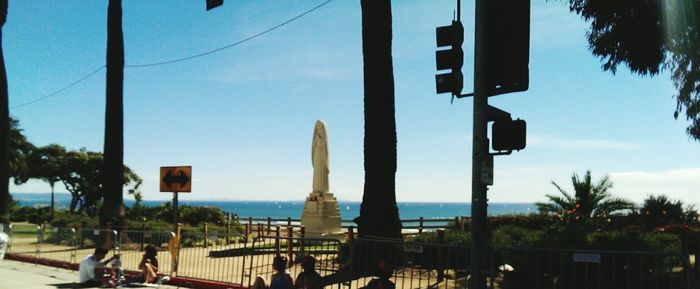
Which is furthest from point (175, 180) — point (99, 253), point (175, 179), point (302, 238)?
point (302, 238)

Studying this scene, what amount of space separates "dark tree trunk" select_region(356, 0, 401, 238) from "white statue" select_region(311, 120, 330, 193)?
12.1 metres

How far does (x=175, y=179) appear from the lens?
14.2 meters

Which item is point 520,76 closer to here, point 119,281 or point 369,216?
point 369,216

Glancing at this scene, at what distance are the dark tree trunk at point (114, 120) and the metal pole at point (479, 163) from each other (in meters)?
19.0

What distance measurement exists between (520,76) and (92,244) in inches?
636

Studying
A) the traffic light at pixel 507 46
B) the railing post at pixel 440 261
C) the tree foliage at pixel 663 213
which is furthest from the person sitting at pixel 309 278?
the tree foliage at pixel 663 213

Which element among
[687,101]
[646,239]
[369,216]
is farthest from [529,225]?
[646,239]

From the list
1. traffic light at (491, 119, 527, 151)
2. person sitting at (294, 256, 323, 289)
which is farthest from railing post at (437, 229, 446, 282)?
traffic light at (491, 119, 527, 151)

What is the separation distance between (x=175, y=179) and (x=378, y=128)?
4.63m

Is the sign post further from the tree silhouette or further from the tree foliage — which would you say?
the tree foliage

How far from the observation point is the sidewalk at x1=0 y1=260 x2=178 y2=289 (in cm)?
1314

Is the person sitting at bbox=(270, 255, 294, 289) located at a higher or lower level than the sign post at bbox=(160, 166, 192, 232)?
lower

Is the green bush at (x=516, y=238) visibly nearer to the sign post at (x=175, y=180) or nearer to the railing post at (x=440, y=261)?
the railing post at (x=440, y=261)

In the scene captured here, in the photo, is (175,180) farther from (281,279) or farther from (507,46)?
(507,46)
